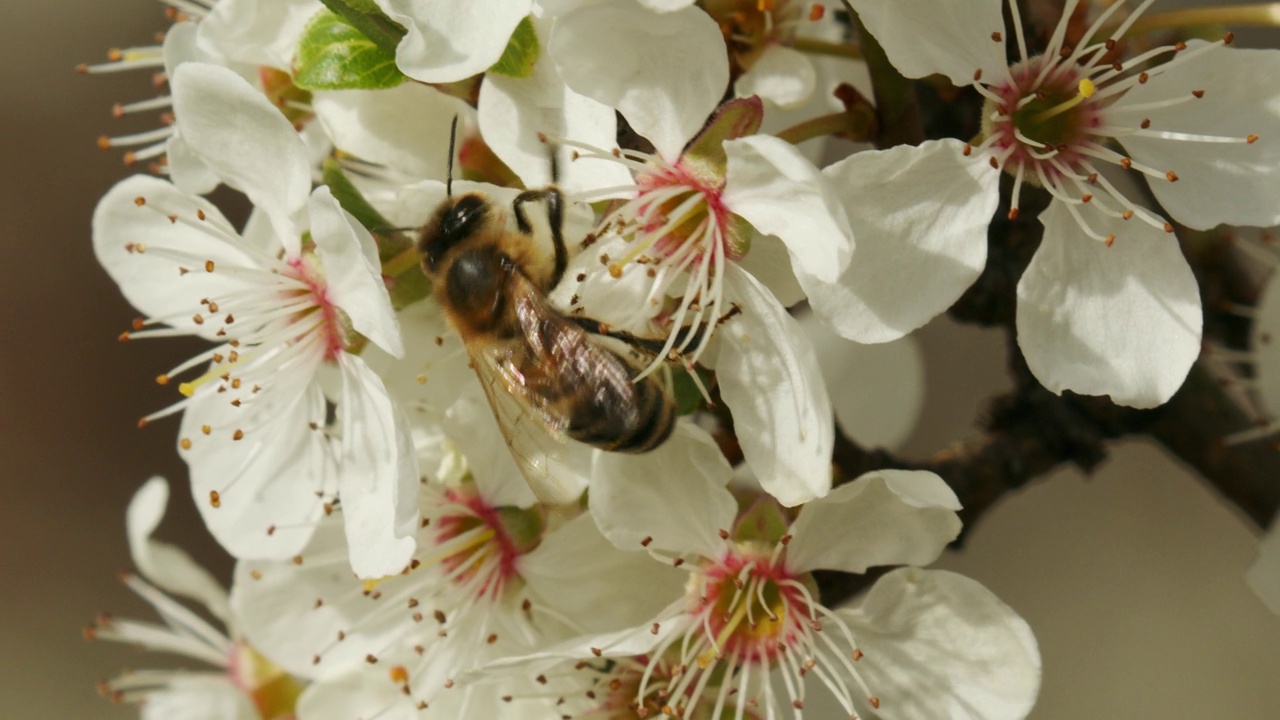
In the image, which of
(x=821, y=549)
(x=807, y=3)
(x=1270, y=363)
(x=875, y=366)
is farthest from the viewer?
(x=875, y=366)

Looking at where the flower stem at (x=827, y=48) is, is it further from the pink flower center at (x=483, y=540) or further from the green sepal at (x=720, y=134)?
the pink flower center at (x=483, y=540)

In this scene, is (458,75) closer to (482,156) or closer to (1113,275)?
(482,156)

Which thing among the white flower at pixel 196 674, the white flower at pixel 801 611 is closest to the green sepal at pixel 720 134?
the white flower at pixel 801 611

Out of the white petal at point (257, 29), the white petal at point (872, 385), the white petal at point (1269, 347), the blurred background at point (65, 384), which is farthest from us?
the blurred background at point (65, 384)

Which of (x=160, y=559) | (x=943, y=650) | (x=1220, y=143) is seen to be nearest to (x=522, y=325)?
(x=943, y=650)

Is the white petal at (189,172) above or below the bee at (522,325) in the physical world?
above

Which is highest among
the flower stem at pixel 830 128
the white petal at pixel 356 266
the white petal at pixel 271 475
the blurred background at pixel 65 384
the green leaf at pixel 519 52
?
the green leaf at pixel 519 52

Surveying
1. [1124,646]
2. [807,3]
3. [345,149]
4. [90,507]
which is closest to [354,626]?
[345,149]

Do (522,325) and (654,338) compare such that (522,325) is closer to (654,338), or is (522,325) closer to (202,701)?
(654,338)
